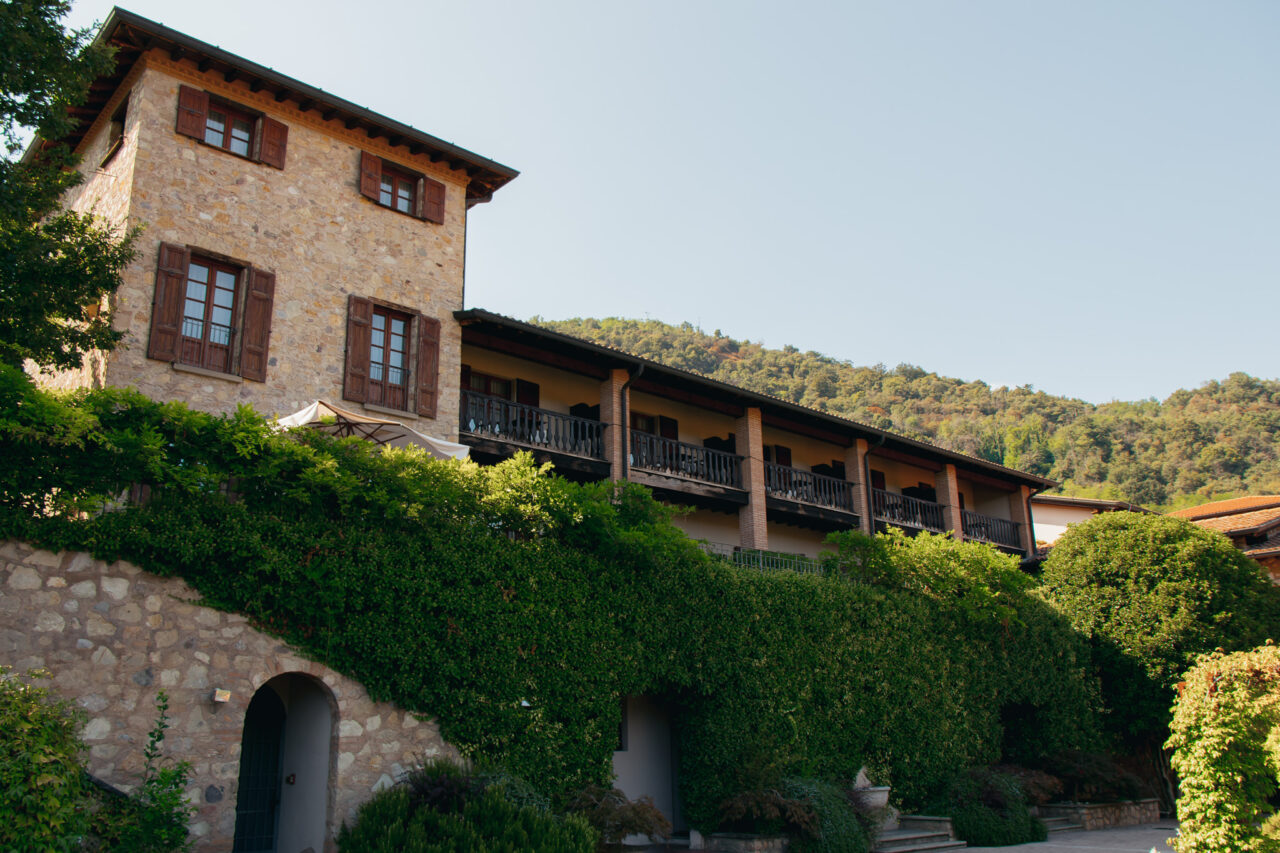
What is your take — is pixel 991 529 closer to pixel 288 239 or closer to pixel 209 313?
pixel 288 239

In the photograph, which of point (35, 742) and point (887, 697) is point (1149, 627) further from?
point (35, 742)

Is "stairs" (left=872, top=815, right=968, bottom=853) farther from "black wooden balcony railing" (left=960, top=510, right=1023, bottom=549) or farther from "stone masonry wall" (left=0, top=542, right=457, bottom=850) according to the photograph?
"black wooden balcony railing" (left=960, top=510, right=1023, bottom=549)

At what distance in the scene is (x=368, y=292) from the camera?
15.7 meters

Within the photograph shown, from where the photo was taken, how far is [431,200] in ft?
55.9

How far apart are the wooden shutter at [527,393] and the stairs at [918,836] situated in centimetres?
996

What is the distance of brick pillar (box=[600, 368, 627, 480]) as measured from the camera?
59.5ft

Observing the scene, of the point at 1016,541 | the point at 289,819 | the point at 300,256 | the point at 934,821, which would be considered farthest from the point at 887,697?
the point at 1016,541

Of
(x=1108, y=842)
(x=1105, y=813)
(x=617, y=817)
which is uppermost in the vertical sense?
(x=617, y=817)

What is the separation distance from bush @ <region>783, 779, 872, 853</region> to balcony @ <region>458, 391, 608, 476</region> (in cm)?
710

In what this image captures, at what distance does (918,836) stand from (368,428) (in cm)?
997

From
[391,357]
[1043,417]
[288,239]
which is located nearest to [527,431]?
[391,357]

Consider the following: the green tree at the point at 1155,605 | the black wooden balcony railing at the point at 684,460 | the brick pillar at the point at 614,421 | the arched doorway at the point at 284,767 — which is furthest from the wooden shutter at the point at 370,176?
the green tree at the point at 1155,605

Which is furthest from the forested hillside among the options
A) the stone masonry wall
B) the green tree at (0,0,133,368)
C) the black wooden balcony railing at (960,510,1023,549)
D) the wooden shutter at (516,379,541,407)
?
the stone masonry wall

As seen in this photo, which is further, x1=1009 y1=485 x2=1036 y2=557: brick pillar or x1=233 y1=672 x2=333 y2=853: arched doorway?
x1=1009 y1=485 x2=1036 y2=557: brick pillar
